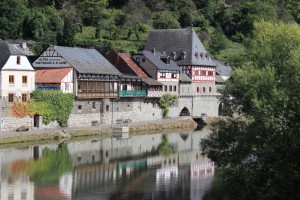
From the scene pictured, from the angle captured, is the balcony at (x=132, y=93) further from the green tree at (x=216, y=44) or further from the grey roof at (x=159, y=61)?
the green tree at (x=216, y=44)

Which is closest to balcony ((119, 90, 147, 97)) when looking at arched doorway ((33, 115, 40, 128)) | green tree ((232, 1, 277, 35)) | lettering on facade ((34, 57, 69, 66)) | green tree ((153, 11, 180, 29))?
lettering on facade ((34, 57, 69, 66))

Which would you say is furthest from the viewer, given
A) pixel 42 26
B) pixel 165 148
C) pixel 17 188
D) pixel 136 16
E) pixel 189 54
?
pixel 136 16

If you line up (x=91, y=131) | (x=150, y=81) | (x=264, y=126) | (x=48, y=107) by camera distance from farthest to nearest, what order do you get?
(x=150, y=81)
(x=91, y=131)
(x=48, y=107)
(x=264, y=126)

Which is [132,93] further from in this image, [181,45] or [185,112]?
[181,45]

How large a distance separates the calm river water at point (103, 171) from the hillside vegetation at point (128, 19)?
84.0 feet

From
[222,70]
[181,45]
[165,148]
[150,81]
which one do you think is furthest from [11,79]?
[222,70]

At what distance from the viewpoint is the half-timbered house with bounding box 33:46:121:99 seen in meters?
49.8

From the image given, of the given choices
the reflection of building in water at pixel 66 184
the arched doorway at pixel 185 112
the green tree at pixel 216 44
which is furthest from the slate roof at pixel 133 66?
the green tree at pixel 216 44

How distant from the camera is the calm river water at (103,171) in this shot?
28.1 m

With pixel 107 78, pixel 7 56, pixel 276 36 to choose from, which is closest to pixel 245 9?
pixel 107 78

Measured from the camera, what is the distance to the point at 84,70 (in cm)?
5009

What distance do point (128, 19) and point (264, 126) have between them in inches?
2640

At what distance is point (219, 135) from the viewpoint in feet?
81.5

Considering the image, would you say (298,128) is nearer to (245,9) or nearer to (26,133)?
(26,133)
